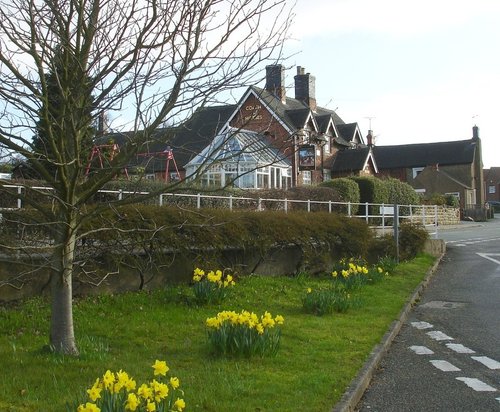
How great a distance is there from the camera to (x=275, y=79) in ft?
20.1

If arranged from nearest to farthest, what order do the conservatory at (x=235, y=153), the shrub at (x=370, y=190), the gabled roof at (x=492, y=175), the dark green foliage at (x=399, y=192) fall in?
the conservatory at (x=235, y=153)
the shrub at (x=370, y=190)
the dark green foliage at (x=399, y=192)
the gabled roof at (x=492, y=175)

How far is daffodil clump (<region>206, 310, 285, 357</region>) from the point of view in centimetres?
650

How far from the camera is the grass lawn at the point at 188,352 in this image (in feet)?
17.1

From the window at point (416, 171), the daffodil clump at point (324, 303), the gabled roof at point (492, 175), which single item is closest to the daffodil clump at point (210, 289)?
the daffodil clump at point (324, 303)

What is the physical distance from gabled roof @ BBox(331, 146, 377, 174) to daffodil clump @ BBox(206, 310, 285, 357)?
42.9 meters

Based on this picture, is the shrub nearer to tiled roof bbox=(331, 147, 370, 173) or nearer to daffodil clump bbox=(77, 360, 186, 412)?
tiled roof bbox=(331, 147, 370, 173)

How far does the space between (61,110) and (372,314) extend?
6342 mm

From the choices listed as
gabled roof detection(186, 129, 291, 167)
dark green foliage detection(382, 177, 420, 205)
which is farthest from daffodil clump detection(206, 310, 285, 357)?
dark green foliage detection(382, 177, 420, 205)

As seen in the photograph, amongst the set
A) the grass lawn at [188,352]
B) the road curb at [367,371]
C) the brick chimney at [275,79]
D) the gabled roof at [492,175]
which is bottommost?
the road curb at [367,371]

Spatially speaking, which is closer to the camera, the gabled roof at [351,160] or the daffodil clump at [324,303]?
the daffodil clump at [324,303]

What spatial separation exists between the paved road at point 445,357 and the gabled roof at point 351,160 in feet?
114

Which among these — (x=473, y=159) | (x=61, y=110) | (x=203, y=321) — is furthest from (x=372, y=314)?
(x=473, y=159)

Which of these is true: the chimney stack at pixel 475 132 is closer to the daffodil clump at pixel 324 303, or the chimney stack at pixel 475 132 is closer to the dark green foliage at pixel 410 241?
the dark green foliage at pixel 410 241

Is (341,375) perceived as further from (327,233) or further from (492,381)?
(327,233)
